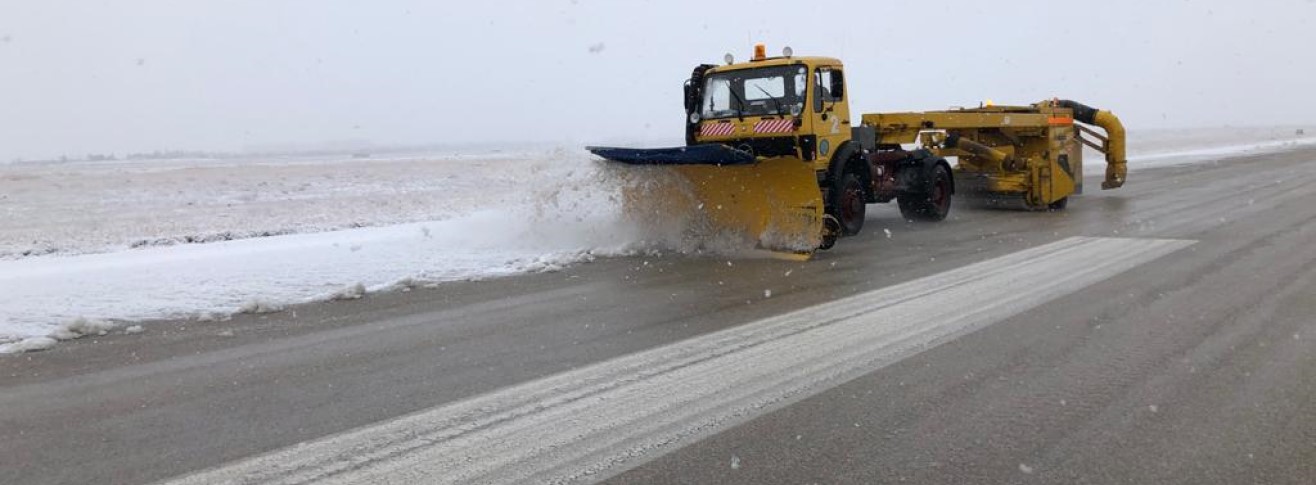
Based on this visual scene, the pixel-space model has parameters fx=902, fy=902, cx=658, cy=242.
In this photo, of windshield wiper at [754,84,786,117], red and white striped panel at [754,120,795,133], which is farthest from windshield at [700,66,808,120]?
red and white striped panel at [754,120,795,133]

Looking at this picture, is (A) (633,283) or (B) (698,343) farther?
(A) (633,283)

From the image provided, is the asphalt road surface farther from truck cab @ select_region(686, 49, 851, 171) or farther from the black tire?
the black tire

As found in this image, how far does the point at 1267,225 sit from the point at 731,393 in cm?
1042

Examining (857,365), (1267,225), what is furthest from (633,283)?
(1267,225)

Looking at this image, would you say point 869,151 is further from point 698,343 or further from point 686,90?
point 698,343

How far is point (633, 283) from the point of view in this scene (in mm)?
8766

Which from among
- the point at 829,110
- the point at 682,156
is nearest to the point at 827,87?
the point at 829,110

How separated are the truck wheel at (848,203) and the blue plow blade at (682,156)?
1885 millimetres

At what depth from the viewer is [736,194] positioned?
11.0 meters

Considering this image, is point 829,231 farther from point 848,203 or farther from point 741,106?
point 741,106

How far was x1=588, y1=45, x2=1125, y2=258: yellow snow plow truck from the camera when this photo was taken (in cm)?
1051

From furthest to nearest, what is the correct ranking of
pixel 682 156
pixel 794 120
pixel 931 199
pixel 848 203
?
pixel 931 199 < pixel 848 203 < pixel 794 120 < pixel 682 156

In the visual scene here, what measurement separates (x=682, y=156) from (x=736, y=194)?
100 cm

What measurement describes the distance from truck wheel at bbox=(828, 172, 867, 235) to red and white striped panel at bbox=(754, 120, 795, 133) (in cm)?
110
